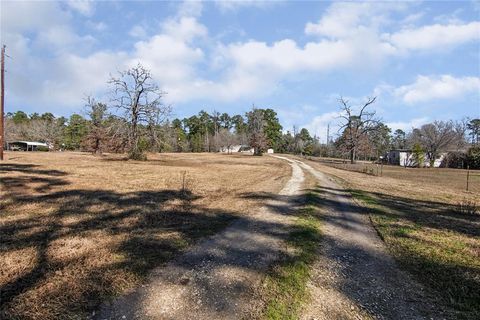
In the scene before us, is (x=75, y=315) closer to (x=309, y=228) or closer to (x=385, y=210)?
(x=309, y=228)

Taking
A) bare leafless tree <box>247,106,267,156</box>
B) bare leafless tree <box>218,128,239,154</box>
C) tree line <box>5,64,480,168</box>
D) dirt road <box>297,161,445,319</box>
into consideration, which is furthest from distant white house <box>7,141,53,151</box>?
dirt road <box>297,161,445,319</box>

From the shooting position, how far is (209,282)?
536cm

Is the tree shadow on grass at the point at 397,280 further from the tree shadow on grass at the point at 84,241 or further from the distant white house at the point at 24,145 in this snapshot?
the distant white house at the point at 24,145

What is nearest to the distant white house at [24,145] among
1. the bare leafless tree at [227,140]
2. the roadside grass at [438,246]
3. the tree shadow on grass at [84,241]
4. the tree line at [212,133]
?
the tree line at [212,133]

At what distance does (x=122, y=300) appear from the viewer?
4.66m

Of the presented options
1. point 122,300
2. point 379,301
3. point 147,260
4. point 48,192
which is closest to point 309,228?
point 379,301

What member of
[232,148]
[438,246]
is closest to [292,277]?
[438,246]

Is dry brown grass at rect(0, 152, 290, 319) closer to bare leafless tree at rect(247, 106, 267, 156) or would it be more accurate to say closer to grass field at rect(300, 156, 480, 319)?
grass field at rect(300, 156, 480, 319)

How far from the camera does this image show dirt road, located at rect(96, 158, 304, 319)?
441 centimetres

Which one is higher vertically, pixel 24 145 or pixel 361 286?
pixel 24 145

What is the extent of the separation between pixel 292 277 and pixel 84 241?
4840mm

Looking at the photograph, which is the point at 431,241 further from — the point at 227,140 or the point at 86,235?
the point at 227,140

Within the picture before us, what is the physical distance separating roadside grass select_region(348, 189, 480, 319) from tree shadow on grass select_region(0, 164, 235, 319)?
4956mm

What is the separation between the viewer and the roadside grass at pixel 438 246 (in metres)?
5.46
